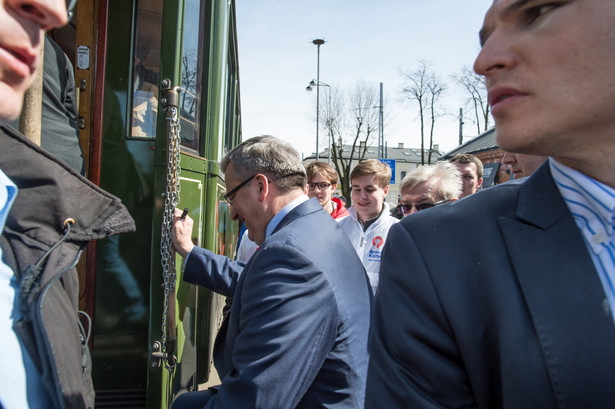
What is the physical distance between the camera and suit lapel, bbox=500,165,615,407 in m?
0.76

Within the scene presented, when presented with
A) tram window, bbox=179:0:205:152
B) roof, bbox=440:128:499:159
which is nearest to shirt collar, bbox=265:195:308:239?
tram window, bbox=179:0:205:152

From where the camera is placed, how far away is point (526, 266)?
86cm

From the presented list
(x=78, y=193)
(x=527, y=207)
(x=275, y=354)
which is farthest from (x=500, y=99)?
(x=78, y=193)

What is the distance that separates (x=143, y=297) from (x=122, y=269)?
0.23m

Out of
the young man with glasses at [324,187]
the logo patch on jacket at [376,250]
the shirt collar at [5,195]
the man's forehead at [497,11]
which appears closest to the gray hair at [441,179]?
the logo patch on jacket at [376,250]

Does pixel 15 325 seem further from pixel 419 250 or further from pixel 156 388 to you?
pixel 156 388

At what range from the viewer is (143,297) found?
2.80m

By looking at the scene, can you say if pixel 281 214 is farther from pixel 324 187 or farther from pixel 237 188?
pixel 324 187

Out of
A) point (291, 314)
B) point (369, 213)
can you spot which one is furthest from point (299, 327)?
point (369, 213)

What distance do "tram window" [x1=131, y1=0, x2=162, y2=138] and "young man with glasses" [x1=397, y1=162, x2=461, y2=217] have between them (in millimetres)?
2175

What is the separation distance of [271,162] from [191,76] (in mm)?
801

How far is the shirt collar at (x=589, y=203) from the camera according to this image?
886mm

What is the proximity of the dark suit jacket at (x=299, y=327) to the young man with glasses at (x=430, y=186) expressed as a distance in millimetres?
1869

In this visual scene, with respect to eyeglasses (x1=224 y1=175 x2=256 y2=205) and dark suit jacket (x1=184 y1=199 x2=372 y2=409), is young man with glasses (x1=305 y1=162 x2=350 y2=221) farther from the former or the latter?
dark suit jacket (x1=184 y1=199 x2=372 y2=409)
